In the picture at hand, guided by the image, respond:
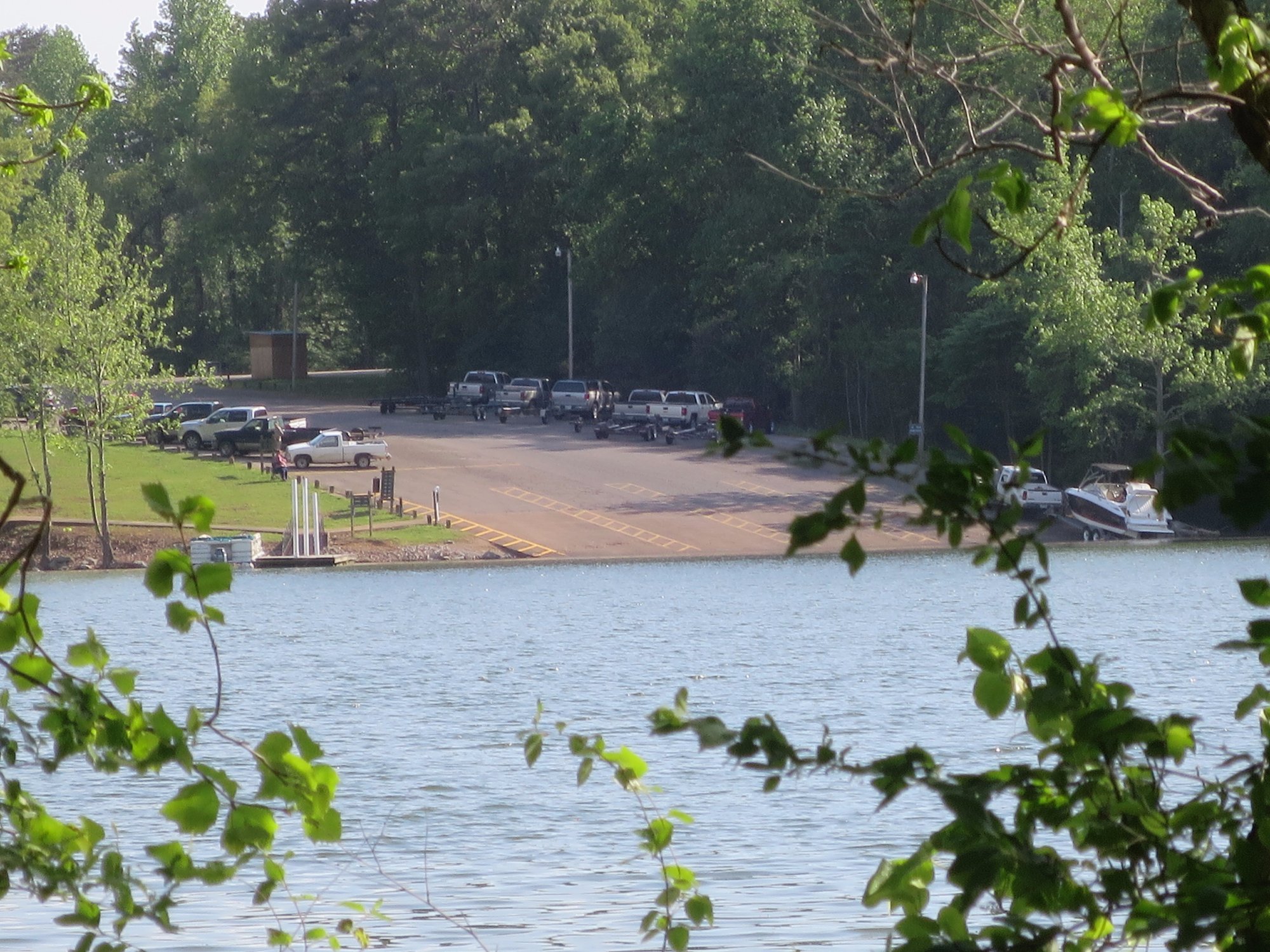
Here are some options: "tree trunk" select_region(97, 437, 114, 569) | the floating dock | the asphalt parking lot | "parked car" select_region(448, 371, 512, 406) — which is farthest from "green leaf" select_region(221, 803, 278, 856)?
"parked car" select_region(448, 371, 512, 406)

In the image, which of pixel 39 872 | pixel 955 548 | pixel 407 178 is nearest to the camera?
pixel 955 548

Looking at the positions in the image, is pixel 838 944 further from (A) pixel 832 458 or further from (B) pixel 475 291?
(B) pixel 475 291

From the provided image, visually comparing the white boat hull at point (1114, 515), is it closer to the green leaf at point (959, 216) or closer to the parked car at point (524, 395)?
the parked car at point (524, 395)

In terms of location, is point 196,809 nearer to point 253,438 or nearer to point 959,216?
point 959,216

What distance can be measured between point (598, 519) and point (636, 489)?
13.6 feet

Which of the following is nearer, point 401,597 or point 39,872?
point 39,872

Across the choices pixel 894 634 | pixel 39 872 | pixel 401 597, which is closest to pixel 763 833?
pixel 39 872

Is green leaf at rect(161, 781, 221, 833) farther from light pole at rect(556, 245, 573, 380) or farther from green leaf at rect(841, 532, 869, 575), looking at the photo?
light pole at rect(556, 245, 573, 380)

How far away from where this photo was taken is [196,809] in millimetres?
3207

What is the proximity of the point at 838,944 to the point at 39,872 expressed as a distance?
8.58m

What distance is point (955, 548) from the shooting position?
10.4 feet

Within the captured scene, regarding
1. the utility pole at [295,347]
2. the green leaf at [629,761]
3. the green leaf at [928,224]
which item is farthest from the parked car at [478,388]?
the green leaf at [928,224]

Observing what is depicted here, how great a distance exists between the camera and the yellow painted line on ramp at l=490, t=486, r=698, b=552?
168 ft

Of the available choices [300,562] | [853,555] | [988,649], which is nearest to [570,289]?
[300,562]
